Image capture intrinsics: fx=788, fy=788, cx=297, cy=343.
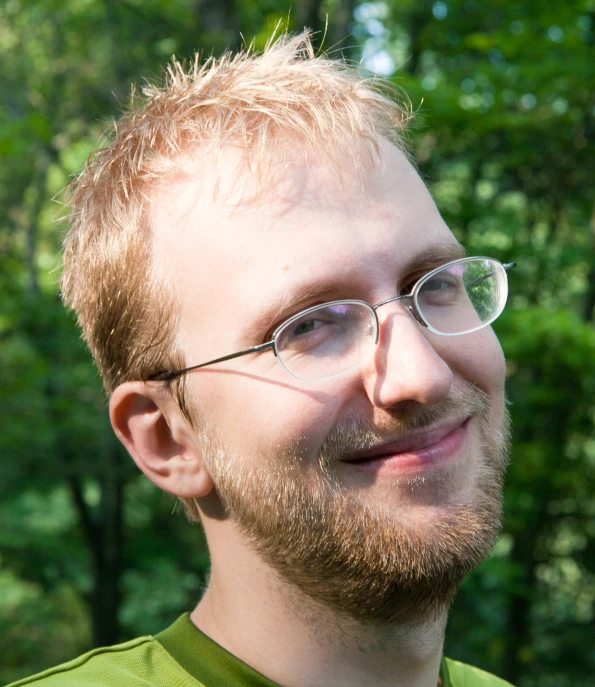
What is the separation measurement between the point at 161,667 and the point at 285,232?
100 cm

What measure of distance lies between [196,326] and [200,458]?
317 millimetres

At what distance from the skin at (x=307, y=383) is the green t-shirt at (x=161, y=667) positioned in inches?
2.1

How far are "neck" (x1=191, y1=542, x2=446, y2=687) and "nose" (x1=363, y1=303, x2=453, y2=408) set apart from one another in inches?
19.5

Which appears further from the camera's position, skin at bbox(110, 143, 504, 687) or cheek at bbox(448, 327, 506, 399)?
cheek at bbox(448, 327, 506, 399)

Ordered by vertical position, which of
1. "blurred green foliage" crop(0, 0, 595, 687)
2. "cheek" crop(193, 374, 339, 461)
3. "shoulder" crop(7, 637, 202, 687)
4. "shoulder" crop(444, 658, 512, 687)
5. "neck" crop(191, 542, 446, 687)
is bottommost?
"blurred green foliage" crop(0, 0, 595, 687)

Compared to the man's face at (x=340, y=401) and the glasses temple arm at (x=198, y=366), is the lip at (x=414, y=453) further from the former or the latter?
the glasses temple arm at (x=198, y=366)

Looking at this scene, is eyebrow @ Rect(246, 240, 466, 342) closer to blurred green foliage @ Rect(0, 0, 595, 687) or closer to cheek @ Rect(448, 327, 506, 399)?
cheek @ Rect(448, 327, 506, 399)

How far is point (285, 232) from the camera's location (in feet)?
5.66

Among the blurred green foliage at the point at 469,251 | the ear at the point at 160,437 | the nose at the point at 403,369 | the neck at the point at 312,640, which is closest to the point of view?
the nose at the point at 403,369

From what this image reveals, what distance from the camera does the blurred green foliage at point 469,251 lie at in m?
7.32

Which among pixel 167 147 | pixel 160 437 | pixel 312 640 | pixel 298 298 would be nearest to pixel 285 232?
pixel 298 298

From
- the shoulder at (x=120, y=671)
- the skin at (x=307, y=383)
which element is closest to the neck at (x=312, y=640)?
the skin at (x=307, y=383)

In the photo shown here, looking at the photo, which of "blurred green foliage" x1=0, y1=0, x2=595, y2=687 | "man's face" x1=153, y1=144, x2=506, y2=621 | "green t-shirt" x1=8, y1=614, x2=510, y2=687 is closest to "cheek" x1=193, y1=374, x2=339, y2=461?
"man's face" x1=153, y1=144, x2=506, y2=621

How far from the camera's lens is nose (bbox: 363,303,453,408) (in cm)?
161
